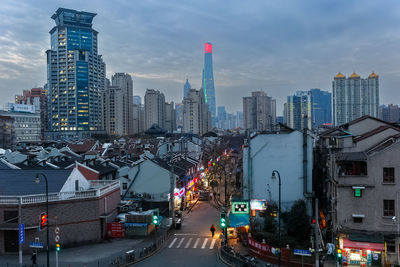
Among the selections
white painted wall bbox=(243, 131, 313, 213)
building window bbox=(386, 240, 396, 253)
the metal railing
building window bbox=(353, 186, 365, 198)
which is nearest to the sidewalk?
the metal railing

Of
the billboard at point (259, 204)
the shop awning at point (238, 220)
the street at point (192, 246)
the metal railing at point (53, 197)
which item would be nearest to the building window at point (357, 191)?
the shop awning at point (238, 220)

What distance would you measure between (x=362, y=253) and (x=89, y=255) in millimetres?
A: 22078

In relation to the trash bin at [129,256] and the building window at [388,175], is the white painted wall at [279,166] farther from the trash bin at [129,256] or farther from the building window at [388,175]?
the trash bin at [129,256]

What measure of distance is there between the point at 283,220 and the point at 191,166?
32.2m

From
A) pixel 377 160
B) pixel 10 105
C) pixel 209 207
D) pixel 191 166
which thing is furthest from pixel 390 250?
pixel 10 105

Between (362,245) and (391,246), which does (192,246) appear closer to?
(362,245)

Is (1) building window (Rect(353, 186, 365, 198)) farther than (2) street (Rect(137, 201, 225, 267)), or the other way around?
(1) building window (Rect(353, 186, 365, 198))

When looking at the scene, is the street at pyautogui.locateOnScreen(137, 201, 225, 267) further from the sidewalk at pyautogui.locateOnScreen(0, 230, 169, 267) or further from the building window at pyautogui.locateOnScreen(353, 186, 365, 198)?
the building window at pyautogui.locateOnScreen(353, 186, 365, 198)

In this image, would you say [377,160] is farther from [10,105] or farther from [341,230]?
[10,105]

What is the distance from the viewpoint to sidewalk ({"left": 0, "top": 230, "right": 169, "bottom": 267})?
88.6 ft

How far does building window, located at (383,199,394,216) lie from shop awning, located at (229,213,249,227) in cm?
1226

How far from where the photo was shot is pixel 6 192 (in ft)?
106

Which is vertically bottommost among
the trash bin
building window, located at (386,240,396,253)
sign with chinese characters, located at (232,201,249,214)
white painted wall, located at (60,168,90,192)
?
the trash bin

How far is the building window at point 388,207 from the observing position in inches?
1099
